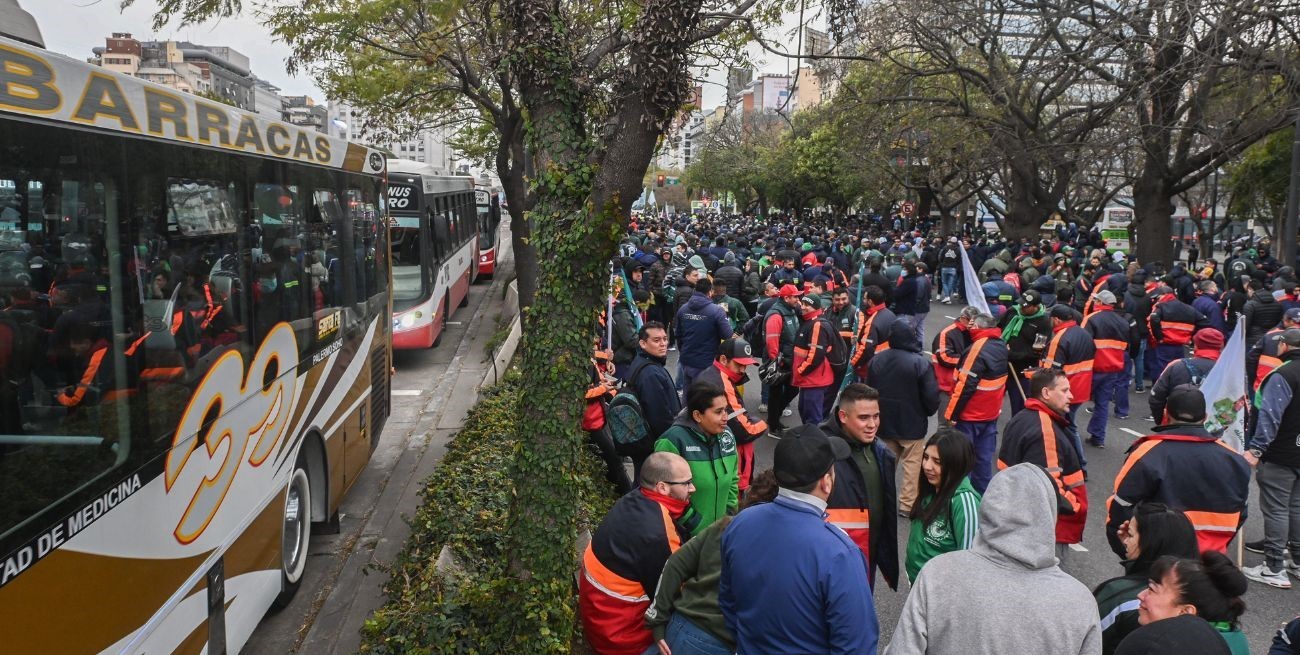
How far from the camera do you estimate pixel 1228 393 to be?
696cm

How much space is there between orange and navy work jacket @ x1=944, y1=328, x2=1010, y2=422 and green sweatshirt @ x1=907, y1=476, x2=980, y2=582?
329 centimetres

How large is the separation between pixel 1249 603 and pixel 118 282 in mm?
7023

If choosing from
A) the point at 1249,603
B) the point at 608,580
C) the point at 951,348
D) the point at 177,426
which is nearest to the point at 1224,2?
the point at 951,348

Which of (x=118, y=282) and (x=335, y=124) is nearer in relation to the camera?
(x=118, y=282)

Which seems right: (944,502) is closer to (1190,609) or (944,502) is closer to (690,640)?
(1190,609)

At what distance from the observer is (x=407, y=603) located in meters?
5.44

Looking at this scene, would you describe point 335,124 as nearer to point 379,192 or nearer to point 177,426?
point 379,192

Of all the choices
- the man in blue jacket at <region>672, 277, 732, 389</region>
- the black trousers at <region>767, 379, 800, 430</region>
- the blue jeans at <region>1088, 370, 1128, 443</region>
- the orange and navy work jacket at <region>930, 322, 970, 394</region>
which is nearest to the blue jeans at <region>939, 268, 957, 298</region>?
the blue jeans at <region>1088, 370, 1128, 443</region>

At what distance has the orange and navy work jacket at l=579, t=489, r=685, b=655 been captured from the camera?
14.4 ft

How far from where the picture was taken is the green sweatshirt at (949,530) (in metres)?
4.43

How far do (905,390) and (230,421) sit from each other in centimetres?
506

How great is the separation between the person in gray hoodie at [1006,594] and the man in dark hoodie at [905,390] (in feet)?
14.7

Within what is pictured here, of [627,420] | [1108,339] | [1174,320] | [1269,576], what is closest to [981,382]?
[1269,576]

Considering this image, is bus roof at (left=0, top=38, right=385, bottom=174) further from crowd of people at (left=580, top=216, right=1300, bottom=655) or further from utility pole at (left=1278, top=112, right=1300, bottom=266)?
utility pole at (left=1278, top=112, right=1300, bottom=266)
